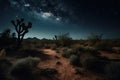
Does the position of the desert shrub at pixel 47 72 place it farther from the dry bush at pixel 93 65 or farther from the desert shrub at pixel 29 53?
the desert shrub at pixel 29 53

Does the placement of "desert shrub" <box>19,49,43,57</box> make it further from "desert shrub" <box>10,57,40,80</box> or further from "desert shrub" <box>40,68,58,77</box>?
"desert shrub" <box>40,68,58,77</box>

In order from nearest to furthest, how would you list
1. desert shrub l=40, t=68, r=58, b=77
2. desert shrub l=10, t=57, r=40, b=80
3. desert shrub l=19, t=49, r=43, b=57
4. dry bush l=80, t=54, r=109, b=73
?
desert shrub l=10, t=57, r=40, b=80, desert shrub l=40, t=68, r=58, b=77, dry bush l=80, t=54, r=109, b=73, desert shrub l=19, t=49, r=43, b=57

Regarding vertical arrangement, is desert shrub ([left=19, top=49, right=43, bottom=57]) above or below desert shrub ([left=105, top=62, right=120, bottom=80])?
above

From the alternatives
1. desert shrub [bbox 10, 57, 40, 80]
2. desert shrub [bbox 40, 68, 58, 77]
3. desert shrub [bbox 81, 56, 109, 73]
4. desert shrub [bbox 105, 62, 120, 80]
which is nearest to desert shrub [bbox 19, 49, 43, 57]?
desert shrub [bbox 10, 57, 40, 80]

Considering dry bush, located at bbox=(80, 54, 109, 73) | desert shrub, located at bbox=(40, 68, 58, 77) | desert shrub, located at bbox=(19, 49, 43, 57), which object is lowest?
desert shrub, located at bbox=(40, 68, 58, 77)

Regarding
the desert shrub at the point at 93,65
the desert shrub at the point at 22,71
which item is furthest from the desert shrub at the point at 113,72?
the desert shrub at the point at 22,71

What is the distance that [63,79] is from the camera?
10500 millimetres

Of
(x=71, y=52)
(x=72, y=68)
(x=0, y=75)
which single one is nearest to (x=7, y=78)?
(x=0, y=75)

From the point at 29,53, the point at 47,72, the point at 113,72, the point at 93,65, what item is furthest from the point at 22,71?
the point at 29,53

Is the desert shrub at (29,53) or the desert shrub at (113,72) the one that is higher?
the desert shrub at (29,53)

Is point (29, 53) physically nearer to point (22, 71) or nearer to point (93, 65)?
point (22, 71)

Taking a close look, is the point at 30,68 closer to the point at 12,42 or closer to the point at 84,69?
the point at 84,69

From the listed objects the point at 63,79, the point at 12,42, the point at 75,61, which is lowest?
the point at 63,79

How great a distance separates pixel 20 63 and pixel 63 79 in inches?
139
